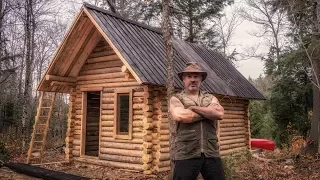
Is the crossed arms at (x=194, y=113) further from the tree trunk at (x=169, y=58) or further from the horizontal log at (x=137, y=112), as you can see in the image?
the horizontal log at (x=137, y=112)

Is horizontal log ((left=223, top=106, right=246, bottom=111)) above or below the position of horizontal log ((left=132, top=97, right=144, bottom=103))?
below

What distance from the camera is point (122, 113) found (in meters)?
11.4

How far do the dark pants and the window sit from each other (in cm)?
714

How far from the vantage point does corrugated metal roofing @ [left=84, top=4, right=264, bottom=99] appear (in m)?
10.1

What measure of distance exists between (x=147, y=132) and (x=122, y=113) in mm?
1593

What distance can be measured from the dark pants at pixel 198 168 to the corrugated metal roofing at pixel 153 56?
531cm

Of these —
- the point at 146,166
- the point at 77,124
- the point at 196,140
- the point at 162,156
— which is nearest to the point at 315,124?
the point at 162,156

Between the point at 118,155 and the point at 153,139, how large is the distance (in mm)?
1554

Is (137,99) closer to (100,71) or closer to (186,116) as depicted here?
(100,71)

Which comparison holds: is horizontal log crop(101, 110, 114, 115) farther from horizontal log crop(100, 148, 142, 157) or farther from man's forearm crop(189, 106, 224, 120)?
man's forearm crop(189, 106, 224, 120)

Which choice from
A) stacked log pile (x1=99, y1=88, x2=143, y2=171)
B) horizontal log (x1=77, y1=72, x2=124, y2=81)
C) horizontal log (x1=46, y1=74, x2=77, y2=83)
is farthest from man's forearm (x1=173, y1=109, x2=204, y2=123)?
horizontal log (x1=46, y1=74, x2=77, y2=83)

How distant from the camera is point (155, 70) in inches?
409

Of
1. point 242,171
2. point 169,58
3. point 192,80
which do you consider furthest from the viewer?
point 242,171

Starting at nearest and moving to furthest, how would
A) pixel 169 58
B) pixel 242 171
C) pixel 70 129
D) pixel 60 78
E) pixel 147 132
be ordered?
pixel 169 58 < pixel 147 132 < pixel 242 171 < pixel 60 78 < pixel 70 129
